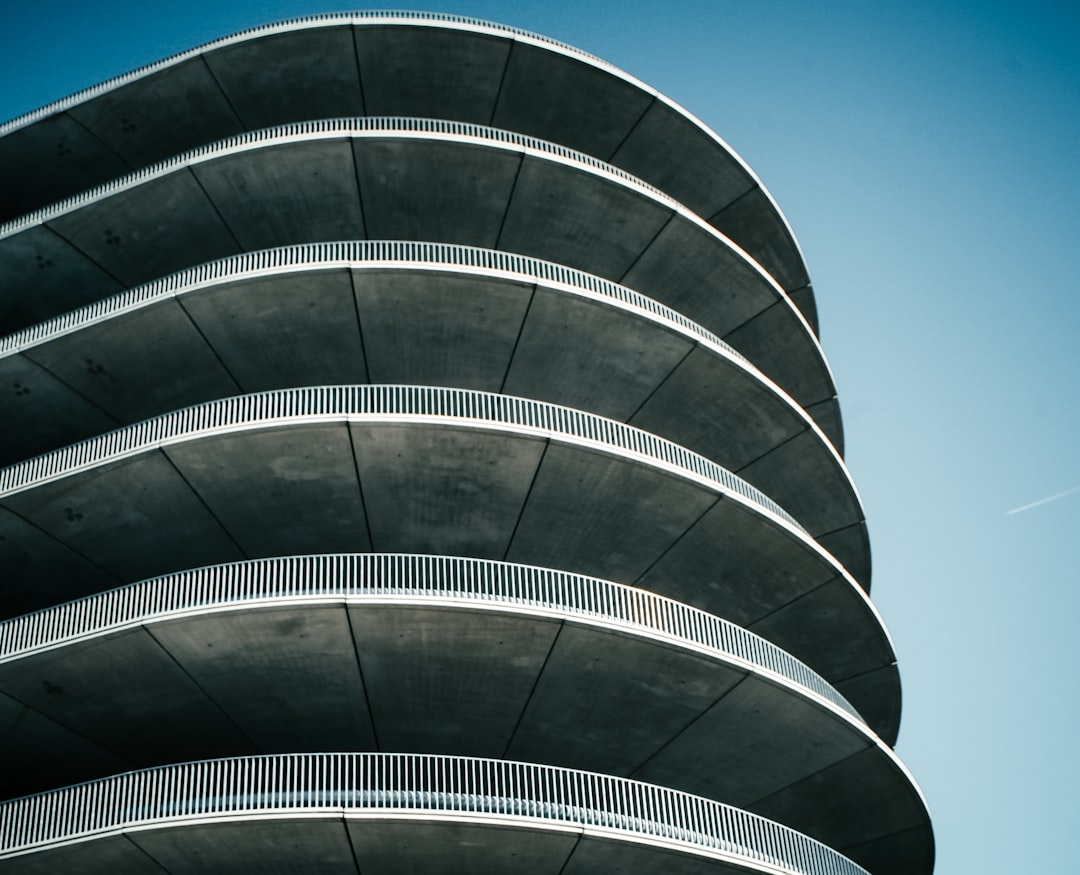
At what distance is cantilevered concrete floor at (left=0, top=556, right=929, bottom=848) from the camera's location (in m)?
17.9

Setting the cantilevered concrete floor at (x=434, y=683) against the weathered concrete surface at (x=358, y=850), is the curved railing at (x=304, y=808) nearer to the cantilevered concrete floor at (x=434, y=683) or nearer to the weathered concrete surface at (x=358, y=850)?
the weathered concrete surface at (x=358, y=850)

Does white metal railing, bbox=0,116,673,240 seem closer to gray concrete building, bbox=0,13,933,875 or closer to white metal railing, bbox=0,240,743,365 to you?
gray concrete building, bbox=0,13,933,875

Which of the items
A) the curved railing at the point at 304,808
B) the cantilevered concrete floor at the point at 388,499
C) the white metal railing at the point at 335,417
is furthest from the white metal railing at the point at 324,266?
the curved railing at the point at 304,808

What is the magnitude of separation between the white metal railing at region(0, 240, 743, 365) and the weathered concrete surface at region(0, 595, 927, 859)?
6.48 meters

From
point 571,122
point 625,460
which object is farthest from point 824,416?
point 625,460

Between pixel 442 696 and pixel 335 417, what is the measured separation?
4.63 metres

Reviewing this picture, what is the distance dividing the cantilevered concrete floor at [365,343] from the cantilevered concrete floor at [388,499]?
0.89 meters

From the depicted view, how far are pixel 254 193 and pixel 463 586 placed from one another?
8.82 meters

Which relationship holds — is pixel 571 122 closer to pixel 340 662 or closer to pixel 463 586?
pixel 463 586

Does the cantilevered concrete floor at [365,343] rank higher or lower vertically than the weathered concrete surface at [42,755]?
higher

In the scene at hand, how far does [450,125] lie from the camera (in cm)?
2566

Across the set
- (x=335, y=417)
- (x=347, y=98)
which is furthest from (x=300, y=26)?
(x=335, y=417)

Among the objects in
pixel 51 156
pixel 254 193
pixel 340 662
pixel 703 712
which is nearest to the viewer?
pixel 340 662

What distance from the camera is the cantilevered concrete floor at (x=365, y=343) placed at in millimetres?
21484
